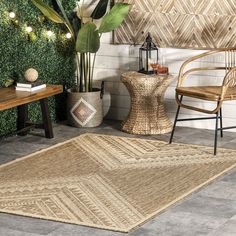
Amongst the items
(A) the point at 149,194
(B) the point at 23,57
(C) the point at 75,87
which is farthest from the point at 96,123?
(A) the point at 149,194

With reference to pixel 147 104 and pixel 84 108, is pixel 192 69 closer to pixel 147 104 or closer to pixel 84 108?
pixel 147 104

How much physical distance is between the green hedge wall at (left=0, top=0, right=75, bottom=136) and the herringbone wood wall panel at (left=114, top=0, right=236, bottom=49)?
580mm

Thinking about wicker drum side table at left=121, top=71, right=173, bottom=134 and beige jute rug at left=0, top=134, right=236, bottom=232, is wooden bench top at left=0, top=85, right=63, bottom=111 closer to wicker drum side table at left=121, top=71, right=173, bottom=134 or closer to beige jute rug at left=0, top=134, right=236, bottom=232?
beige jute rug at left=0, top=134, right=236, bottom=232

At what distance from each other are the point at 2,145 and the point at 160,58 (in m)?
1.70

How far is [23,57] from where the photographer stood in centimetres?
638

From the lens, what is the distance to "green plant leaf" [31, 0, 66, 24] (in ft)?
20.6

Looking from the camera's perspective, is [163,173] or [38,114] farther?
[38,114]

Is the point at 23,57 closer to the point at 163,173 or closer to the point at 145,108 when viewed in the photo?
the point at 145,108

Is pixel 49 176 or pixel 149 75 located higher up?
pixel 149 75

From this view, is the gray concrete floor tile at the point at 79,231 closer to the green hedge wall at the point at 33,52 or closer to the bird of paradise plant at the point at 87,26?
the green hedge wall at the point at 33,52

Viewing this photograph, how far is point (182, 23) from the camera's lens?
6.60m

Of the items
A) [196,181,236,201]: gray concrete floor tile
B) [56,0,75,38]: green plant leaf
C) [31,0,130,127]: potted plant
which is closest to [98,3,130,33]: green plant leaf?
[31,0,130,127]: potted plant

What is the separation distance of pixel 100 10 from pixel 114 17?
12.3 inches

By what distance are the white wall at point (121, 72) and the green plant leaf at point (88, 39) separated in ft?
1.63
